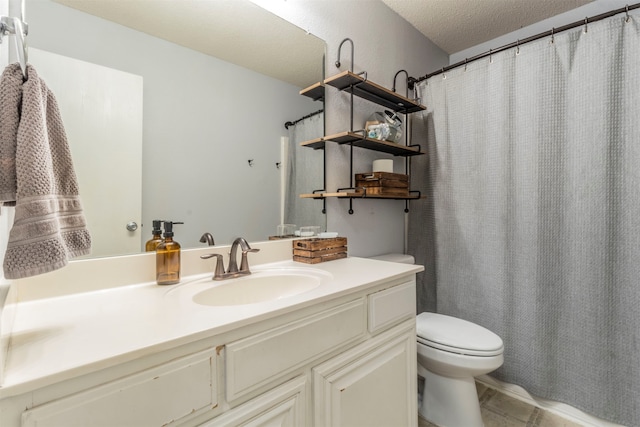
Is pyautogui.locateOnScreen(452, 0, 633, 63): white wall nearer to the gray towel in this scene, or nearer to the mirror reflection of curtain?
the mirror reflection of curtain

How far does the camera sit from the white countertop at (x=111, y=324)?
0.48 m

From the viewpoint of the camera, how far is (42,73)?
833 mm

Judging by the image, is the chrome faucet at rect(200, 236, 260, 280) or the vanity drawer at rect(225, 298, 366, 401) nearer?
the vanity drawer at rect(225, 298, 366, 401)

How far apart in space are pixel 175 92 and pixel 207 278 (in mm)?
678

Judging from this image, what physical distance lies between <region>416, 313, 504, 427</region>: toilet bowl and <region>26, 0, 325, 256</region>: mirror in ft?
3.04

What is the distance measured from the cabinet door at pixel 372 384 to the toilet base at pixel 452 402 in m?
0.33

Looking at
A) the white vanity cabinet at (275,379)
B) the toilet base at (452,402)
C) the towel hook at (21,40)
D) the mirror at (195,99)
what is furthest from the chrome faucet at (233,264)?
the toilet base at (452,402)

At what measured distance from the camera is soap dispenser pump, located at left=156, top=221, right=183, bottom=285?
0.95 meters

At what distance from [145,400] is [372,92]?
5.37 ft

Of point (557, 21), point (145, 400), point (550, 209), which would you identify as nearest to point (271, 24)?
point (145, 400)

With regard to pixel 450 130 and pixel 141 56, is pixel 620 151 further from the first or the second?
pixel 141 56

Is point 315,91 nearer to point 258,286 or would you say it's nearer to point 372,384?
point 258,286

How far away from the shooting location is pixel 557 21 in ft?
6.18

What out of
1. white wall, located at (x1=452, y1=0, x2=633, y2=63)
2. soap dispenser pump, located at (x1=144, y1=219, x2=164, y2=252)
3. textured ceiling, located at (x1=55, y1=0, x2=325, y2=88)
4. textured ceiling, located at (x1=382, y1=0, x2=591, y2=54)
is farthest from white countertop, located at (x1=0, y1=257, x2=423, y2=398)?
white wall, located at (x1=452, y1=0, x2=633, y2=63)
